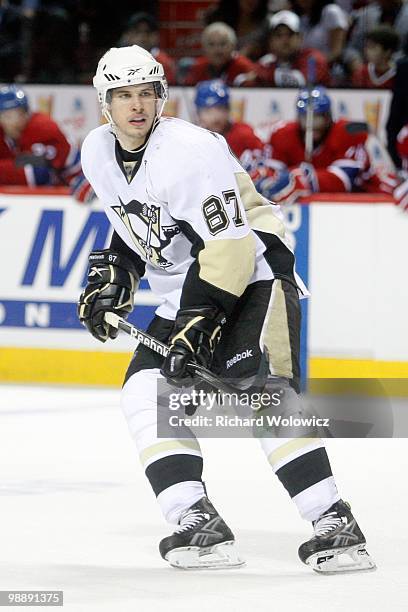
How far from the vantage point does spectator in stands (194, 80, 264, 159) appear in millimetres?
6555

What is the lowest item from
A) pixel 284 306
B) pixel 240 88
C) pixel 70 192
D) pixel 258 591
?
pixel 258 591

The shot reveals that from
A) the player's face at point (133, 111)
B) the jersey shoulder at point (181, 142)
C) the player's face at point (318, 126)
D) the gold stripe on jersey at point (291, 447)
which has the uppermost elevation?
the player's face at point (318, 126)

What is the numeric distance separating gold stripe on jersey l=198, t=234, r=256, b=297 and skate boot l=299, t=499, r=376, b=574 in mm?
534

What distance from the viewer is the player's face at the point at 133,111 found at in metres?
3.21

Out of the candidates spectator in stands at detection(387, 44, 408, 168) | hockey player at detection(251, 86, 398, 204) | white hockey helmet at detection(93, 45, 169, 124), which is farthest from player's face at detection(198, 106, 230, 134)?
white hockey helmet at detection(93, 45, 169, 124)

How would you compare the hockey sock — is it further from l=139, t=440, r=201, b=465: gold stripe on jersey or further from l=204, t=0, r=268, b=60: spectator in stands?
l=204, t=0, r=268, b=60: spectator in stands

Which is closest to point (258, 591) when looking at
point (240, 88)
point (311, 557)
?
point (311, 557)

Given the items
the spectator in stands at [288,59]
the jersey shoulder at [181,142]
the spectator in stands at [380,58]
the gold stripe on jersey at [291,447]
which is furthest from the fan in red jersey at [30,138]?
the gold stripe on jersey at [291,447]

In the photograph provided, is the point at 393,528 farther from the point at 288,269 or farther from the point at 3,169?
the point at 3,169

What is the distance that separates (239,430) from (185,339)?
205cm

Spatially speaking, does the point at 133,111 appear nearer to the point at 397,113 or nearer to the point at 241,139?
the point at 241,139

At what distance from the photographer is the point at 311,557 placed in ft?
10.4

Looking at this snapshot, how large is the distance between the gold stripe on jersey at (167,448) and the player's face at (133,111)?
0.67 meters

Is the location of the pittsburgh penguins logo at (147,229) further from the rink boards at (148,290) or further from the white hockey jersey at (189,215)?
the rink boards at (148,290)
